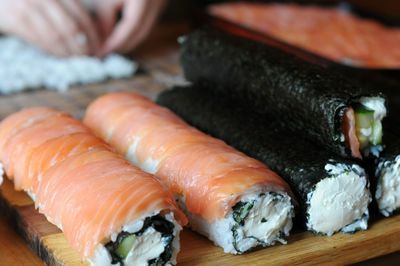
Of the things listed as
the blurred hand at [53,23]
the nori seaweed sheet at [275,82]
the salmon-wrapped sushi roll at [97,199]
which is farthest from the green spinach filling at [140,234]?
the blurred hand at [53,23]

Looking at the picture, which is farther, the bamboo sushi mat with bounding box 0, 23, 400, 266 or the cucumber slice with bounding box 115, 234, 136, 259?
the bamboo sushi mat with bounding box 0, 23, 400, 266

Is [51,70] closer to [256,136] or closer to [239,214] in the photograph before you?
[256,136]

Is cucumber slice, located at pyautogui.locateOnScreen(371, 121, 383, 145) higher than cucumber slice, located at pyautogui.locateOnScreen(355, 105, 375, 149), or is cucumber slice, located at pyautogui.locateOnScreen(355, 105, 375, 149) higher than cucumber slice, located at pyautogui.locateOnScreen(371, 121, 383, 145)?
cucumber slice, located at pyautogui.locateOnScreen(355, 105, 375, 149)

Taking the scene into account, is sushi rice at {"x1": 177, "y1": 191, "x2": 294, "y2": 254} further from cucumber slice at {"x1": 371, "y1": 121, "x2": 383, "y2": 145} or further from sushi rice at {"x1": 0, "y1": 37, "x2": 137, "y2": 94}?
sushi rice at {"x1": 0, "y1": 37, "x2": 137, "y2": 94}

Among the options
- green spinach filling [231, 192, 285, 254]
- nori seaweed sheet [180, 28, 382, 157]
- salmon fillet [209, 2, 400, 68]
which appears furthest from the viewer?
salmon fillet [209, 2, 400, 68]

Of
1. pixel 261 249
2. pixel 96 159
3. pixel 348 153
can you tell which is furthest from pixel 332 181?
pixel 96 159

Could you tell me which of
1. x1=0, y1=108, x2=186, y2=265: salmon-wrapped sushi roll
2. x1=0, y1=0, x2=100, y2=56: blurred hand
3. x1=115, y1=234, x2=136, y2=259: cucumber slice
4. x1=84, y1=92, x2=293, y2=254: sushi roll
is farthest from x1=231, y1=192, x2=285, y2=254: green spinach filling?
x1=0, y1=0, x2=100, y2=56: blurred hand

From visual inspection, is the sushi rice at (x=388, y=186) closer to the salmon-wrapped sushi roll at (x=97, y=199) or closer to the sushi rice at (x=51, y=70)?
the salmon-wrapped sushi roll at (x=97, y=199)
